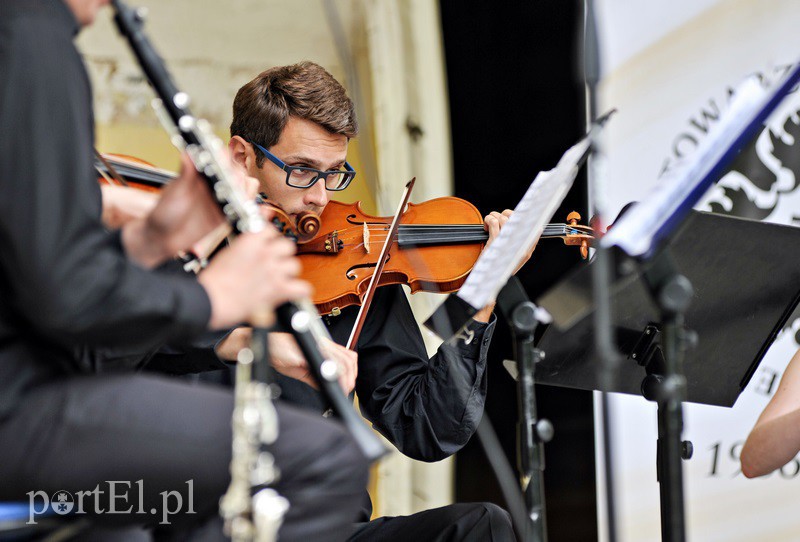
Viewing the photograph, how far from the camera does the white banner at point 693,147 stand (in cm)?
285

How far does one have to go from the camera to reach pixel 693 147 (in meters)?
2.88

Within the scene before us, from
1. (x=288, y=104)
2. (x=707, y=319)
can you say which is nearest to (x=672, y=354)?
(x=707, y=319)

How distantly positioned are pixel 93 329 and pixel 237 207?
272 mm

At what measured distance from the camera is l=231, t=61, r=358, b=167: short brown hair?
7.53 ft

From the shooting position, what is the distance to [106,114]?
3.10 m

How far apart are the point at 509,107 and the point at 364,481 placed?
200 cm

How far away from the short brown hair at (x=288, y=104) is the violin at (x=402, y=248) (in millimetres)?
223

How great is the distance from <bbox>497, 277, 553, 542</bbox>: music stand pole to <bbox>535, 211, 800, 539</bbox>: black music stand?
0.10 m

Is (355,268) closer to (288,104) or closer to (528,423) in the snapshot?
(288,104)

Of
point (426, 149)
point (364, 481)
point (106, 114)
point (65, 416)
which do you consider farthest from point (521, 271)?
point (65, 416)

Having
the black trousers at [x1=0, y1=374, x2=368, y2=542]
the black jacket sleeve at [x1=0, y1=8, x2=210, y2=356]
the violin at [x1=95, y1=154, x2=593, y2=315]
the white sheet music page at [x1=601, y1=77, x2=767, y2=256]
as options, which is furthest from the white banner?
the black jacket sleeve at [x1=0, y1=8, x2=210, y2=356]
